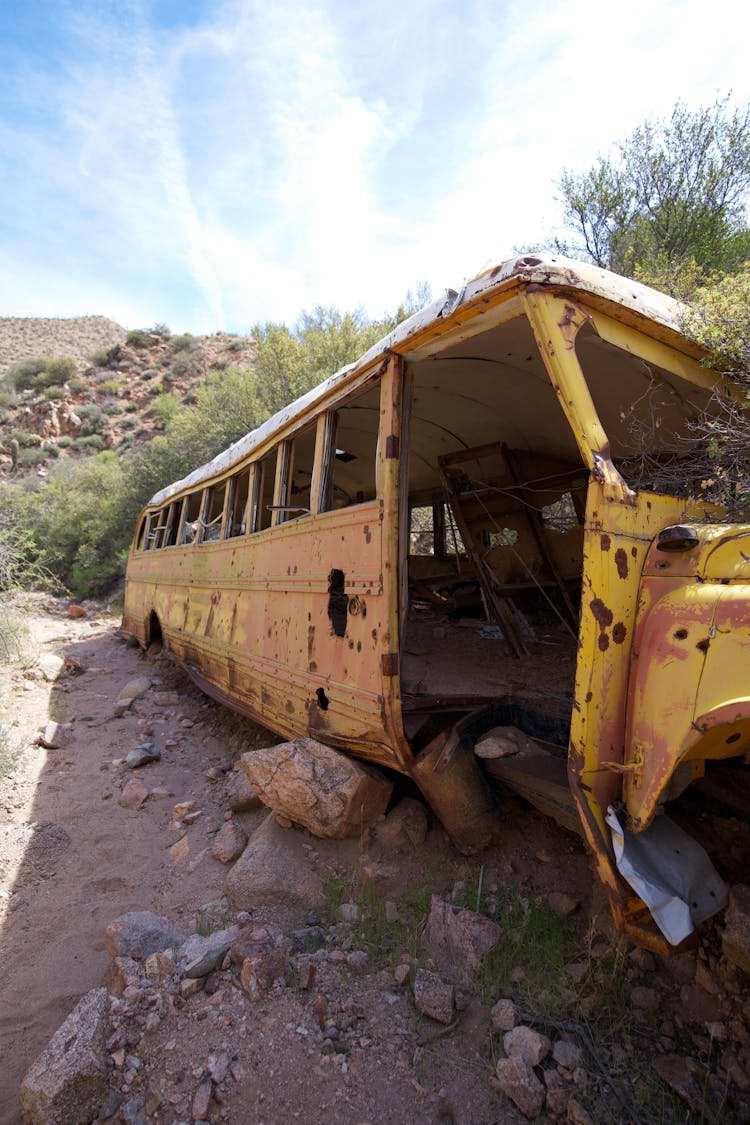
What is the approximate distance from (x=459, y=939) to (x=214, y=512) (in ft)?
17.1

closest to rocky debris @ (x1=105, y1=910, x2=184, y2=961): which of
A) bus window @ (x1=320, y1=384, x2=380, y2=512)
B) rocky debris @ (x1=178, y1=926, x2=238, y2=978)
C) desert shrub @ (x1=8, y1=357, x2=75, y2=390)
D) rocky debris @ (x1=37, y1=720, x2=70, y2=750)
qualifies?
rocky debris @ (x1=178, y1=926, x2=238, y2=978)

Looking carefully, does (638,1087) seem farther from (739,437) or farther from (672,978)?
(739,437)

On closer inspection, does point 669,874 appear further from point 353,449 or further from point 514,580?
point 353,449

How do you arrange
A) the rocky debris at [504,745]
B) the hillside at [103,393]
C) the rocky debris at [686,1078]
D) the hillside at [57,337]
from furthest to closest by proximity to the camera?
the hillside at [57,337] < the hillside at [103,393] < the rocky debris at [504,745] < the rocky debris at [686,1078]

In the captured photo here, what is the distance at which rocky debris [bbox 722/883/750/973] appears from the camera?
6.05 ft

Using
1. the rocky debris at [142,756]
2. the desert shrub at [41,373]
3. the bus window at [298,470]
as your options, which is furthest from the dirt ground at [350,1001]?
the desert shrub at [41,373]

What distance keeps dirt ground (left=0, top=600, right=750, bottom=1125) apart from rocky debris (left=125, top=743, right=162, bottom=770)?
34.4 inches

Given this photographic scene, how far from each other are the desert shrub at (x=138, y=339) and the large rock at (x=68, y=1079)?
41.3 m

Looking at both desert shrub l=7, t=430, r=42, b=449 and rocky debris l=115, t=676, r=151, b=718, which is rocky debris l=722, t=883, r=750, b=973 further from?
desert shrub l=7, t=430, r=42, b=449

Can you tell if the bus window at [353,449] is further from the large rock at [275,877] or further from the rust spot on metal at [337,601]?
the large rock at [275,877]

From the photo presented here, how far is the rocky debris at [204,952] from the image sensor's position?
8.05 ft

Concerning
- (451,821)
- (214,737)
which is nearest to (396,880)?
(451,821)

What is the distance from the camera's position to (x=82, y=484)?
21609 mm

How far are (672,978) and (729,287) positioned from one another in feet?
10.9
